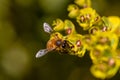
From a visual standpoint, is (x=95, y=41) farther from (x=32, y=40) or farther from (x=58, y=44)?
(x=32, y=40)

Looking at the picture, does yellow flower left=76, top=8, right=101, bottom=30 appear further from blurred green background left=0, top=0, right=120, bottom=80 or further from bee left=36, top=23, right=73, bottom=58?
blurred green background left=0, top=0, right=120, bottom=80

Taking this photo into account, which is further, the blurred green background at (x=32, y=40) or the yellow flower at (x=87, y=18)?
the blurred green background at (x=32, y=40)

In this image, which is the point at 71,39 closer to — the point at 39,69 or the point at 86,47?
the point at 86,47

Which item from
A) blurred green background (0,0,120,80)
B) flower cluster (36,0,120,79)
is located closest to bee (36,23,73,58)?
flower cluster (36,0,120,79)

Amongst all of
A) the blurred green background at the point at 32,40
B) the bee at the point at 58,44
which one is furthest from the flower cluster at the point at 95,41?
the blurred green background at the point at 32,40

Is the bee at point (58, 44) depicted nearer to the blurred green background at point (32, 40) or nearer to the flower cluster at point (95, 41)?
the flower cluster at point (95, 41)

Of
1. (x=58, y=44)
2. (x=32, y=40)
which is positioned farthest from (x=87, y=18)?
(x=32, y=40)
